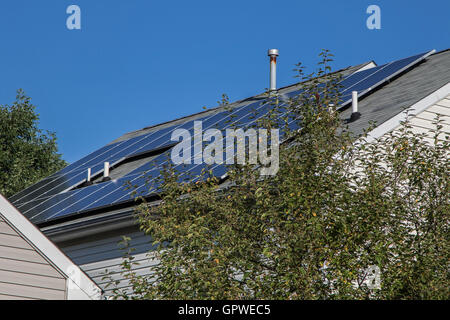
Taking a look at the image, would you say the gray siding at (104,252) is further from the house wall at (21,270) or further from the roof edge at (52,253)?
the house wall at (21,270)

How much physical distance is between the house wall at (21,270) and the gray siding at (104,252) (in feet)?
11.6

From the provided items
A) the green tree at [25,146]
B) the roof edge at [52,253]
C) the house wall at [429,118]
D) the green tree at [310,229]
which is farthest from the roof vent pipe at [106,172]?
the green tree at [25,146]

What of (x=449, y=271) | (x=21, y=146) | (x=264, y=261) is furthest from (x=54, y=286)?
(x=21, y=146)

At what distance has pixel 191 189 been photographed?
34.3ft

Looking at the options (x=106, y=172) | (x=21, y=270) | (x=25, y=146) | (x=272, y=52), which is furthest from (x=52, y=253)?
(x=25, y=146)

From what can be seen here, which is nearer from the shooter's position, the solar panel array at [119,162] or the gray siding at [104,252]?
the gray siding at [104,252]

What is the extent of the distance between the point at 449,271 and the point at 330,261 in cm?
140

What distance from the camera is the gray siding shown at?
15.5 metres

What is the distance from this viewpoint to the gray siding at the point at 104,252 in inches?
611

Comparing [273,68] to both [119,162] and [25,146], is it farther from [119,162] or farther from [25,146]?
[25,146]

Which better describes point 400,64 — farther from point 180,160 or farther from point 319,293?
point 319,293

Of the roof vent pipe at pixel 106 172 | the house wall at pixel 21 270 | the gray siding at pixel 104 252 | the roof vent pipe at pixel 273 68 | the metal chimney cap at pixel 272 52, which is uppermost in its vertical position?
the metal chimney cap at pixel 272 52

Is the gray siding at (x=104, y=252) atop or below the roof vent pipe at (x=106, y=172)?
below

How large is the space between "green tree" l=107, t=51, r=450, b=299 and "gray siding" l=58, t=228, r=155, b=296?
5135 millimetres
